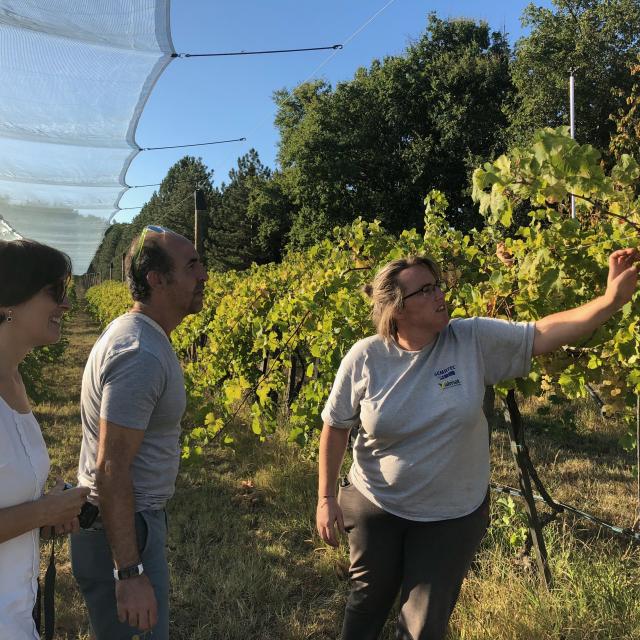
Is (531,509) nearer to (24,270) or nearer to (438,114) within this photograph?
(24,270)

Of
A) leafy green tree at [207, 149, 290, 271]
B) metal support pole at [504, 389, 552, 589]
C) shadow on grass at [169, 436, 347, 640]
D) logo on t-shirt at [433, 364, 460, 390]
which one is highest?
leafy green tree at [207, 149, 290, 271]

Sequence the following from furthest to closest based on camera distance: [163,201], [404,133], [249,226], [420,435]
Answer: [163,201] < [249,226] < [404,133] < [420,435]

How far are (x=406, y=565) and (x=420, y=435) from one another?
440 mm

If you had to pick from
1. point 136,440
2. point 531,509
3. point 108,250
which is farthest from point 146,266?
point 108,250

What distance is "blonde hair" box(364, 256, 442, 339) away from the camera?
181 cm

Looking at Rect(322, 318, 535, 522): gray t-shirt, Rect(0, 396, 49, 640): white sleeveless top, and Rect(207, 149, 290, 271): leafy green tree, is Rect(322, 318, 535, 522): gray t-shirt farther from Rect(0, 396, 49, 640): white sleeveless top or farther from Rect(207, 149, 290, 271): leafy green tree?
Rect(207, 149, 290, 271): leafy green tree

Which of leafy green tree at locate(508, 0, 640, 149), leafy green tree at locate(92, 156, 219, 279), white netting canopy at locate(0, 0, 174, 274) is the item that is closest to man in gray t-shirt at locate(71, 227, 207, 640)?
white netting canopy at locate(0, 0, 174, 274)

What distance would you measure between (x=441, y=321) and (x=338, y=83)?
31.1 metres

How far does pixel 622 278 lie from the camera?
154 centimetres

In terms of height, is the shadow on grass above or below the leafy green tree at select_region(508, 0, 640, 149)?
below

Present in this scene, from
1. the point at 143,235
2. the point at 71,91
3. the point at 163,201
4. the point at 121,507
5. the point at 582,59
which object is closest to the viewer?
the point at 121,507

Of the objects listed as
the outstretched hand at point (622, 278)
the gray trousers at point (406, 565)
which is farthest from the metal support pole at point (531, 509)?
the outstretched hand at point (622, 278)

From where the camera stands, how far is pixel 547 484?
4.05 metres

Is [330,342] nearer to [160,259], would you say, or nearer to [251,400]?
[160,259]
